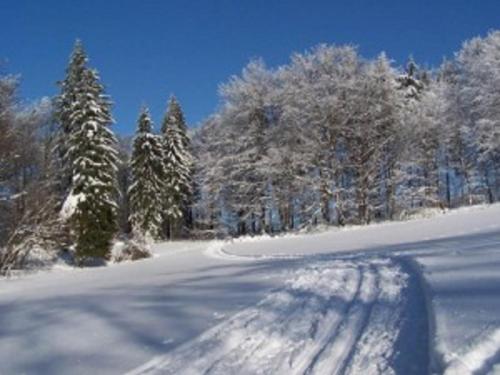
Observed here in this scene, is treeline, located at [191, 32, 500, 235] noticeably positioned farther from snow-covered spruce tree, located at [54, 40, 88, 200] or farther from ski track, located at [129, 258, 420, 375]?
ski track, located at [129, 258, 420, 375]

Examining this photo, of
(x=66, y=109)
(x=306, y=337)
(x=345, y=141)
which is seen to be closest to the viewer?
(x=306, y=337)

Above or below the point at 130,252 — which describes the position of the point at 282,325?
below

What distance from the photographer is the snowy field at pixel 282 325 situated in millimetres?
4641

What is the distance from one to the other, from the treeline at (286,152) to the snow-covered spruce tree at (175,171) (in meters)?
2.29

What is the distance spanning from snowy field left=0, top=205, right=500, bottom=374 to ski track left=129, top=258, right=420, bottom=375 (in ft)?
0.04

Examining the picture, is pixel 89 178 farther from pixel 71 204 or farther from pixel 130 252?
pixel 130 252

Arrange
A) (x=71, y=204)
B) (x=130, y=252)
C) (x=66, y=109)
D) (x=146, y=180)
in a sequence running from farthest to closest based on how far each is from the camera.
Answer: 1. (x=146, y=180)
2. (x=66, y=109)
3. (x=130, y=252)
4. (x=71, y=204)

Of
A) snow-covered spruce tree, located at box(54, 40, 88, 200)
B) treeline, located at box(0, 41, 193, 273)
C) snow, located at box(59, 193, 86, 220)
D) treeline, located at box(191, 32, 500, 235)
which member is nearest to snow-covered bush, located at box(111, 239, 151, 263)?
treeline, located at box(0, 41, 193, 273)

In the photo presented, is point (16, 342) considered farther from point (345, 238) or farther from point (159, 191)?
point (159, 191)

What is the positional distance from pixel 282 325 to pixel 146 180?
127 feet

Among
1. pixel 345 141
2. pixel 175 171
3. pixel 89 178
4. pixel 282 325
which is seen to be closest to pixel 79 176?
pixel 89 178

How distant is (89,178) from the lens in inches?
1156

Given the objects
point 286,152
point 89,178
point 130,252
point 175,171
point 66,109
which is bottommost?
point 130,252

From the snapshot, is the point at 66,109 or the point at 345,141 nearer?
the point at 345,141
